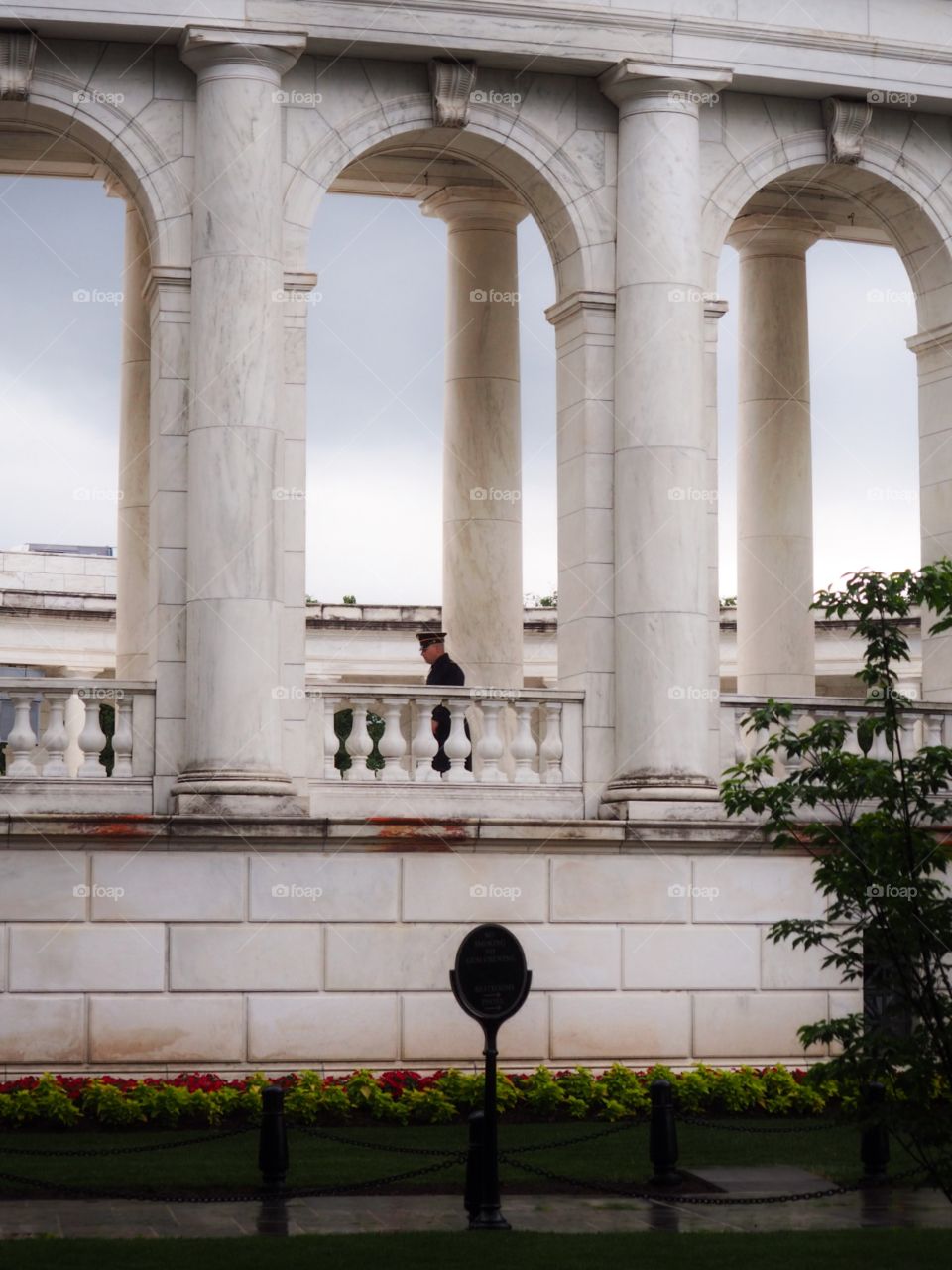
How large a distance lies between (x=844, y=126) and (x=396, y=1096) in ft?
64.2

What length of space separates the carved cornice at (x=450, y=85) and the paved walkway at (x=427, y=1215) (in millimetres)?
19418

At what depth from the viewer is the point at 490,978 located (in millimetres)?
26625

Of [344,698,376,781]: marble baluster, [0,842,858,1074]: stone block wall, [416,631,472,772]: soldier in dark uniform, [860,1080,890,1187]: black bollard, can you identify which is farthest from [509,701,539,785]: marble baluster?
[860,1080,890,1187]: black bollard

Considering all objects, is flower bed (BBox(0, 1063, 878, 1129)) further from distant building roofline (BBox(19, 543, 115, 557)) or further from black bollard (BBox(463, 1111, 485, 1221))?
distant building roofline (BBox(19, 543, 115, 557))

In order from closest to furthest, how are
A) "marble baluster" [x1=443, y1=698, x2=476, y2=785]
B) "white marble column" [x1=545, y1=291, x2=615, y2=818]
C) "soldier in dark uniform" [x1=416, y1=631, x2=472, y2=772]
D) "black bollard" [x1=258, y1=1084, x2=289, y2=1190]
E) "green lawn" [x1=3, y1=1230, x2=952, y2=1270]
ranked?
"green lawn" [x1=3, y1=1230, x2=952, y2=1270]
"black bollard" [x1=258, y1=1084, x2=289, y2=1190]
"marble baluster" [x1=443, y1=698, x2=476, y2=785]
"white marble column" [x1=545, y1=291, x2=615, y2=818]
"soldier in dark uniform" [x1=416, y1=631, x2=472, y2=772]

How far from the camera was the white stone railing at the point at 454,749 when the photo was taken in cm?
3716

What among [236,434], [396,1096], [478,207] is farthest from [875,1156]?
[478,207]

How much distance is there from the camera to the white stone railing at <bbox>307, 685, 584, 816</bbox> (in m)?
37.2

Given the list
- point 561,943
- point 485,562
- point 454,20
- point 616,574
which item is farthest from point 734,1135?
point 454,20

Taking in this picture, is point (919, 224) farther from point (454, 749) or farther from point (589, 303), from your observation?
point (454, 749)

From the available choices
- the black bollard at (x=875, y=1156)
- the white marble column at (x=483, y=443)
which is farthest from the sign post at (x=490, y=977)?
the white marble column at (x=483, y=443)

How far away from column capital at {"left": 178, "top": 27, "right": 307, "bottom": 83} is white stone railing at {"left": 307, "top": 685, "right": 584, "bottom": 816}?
10.5m

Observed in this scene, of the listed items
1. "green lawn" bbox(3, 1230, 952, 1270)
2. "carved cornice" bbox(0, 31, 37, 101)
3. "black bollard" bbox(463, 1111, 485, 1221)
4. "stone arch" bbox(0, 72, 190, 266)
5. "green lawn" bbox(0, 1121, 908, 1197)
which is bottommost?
"green lawn" bbox(3, 1230, 952, 1270)

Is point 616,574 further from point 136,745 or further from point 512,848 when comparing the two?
point 136,745
